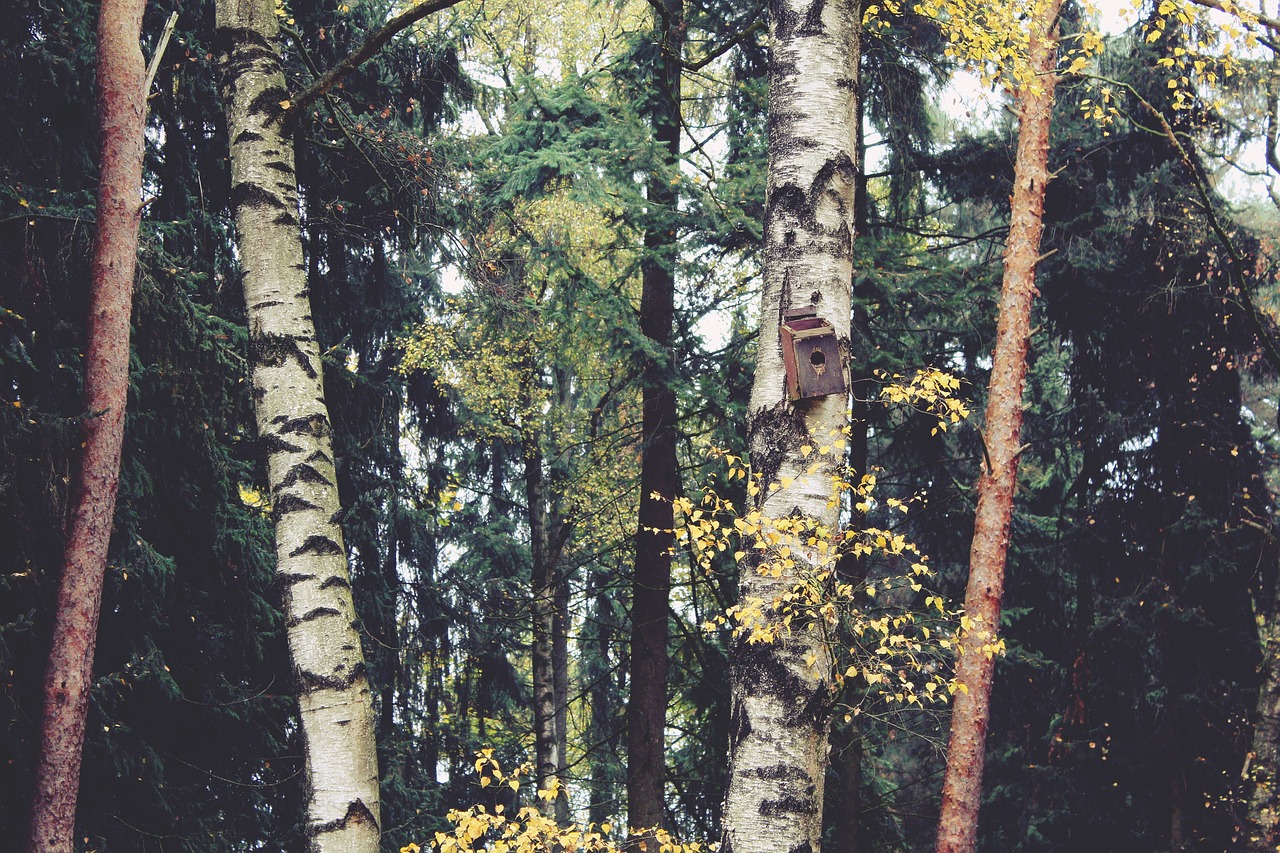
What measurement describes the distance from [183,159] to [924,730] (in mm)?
13049

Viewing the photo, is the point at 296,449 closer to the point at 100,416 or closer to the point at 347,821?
the point at 347,821

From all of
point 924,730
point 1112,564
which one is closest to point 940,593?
point 1112,564

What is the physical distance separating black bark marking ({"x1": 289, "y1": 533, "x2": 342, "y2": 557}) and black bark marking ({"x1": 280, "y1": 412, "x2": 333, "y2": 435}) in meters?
0.34

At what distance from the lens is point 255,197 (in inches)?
170

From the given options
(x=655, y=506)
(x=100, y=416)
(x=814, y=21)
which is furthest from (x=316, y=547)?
(x=655, y=506)

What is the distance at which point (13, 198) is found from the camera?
6.56 metres

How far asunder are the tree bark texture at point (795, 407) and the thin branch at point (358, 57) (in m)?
1.47

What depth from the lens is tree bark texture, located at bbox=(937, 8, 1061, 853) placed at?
745cm

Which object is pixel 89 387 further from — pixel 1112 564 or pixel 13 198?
pixel 1112 564

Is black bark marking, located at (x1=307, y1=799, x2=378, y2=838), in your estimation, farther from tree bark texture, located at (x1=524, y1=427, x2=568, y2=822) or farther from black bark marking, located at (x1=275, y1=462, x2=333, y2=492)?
tree bark texture, located at (x1=524, y1=427, x2=568, y2=822)

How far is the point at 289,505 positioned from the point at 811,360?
225 centimetres

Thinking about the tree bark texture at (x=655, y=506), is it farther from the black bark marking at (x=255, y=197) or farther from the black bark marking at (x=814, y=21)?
the black bark marking at (x=814, y=21)

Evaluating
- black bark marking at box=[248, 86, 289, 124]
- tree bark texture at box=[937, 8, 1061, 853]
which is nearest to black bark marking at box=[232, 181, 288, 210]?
black bark marking at box=[248, 86, 289, 124]

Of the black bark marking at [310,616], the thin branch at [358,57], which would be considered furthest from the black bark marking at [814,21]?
the black bark marking at [310,616]
